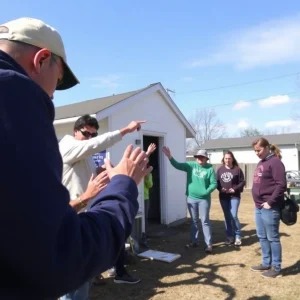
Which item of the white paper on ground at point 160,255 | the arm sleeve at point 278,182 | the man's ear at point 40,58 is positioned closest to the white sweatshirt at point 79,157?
the man's ear at point 40,58

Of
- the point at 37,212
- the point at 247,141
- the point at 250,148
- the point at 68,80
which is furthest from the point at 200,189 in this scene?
the point at 247,141

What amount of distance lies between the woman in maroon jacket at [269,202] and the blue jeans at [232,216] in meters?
1.78

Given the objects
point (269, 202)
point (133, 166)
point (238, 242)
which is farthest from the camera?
point (238, 242)

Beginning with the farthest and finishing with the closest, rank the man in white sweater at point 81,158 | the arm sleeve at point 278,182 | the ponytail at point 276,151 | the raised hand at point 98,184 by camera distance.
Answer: the ponytail at point 276,151 < the arm sleeve at point 278,182 < the man in white sweater at point 81,158 < the raised hand at point 98,184

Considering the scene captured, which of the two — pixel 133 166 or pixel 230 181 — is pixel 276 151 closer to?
pixel 230 181

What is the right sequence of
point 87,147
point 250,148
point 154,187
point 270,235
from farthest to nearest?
point 250,148
point 154,187
point 270,235
point 87,147

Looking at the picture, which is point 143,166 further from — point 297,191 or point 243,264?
point 297,191

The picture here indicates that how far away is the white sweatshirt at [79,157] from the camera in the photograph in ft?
9.63

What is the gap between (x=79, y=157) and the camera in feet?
9.74

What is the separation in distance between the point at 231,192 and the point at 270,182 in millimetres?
2162

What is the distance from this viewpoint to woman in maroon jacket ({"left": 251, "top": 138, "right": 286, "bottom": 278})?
5059 mm

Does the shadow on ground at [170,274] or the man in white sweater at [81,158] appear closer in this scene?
the man in white sweater at [81,158]

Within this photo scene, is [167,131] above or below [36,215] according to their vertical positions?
above

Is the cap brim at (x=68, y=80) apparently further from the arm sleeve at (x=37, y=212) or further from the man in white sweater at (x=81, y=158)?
the man in white sweater at (x=81, y=158)
